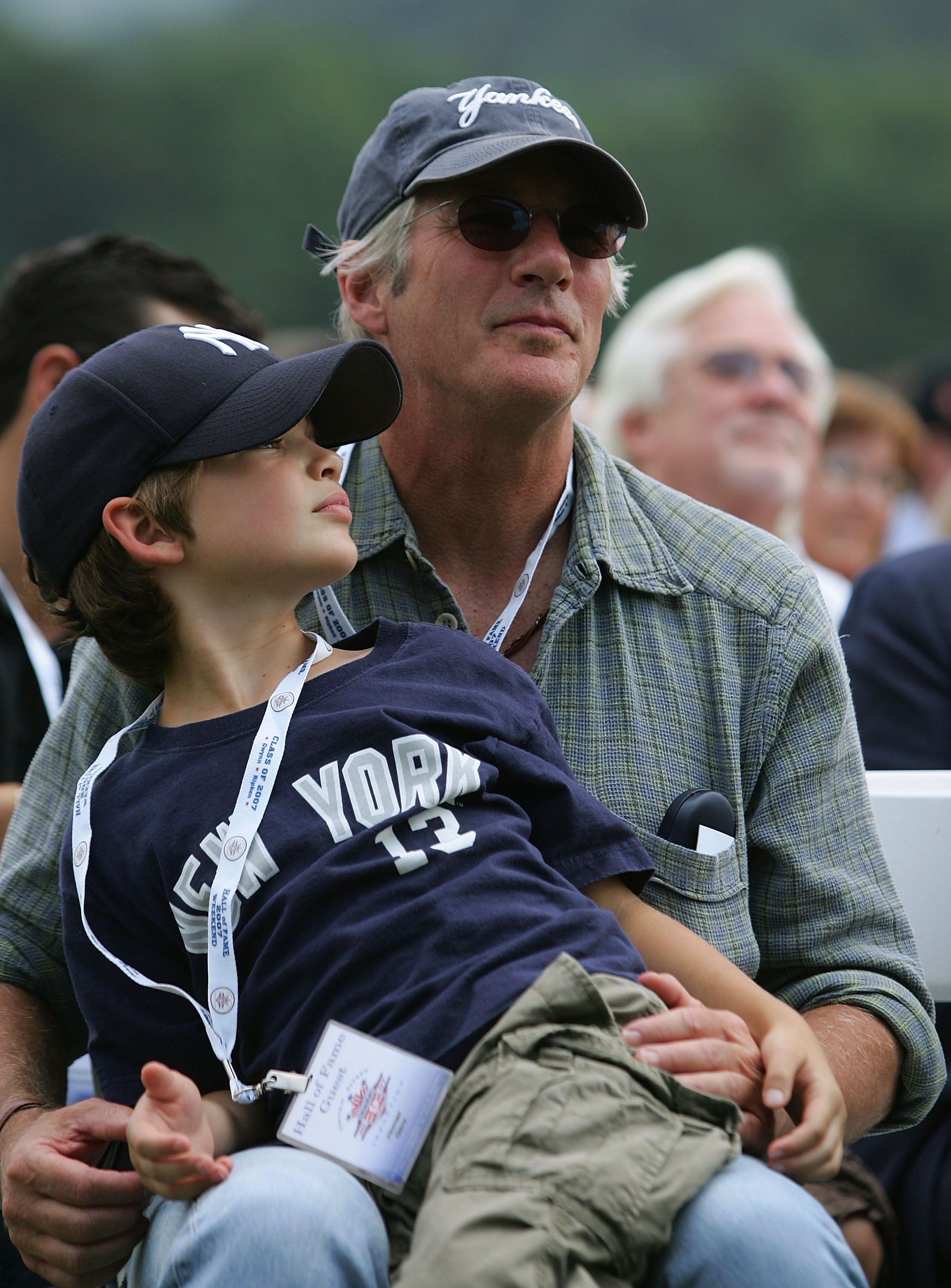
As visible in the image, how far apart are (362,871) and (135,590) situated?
0.56 metres

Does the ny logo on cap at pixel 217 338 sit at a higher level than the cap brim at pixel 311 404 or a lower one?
higher

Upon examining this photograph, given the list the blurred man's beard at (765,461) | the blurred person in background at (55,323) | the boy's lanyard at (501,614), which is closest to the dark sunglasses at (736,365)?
the blurred man's beard at (765,461)

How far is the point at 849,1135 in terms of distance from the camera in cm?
226

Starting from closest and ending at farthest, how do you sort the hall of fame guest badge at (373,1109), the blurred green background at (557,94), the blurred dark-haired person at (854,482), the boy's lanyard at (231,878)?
the hall of fame guest badge at (373,1109)
the boy's lanyard at (231,878)
the blurred dark-haired person at (854,482)
the blurred green background at (557,94)

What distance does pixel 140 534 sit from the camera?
2266mm

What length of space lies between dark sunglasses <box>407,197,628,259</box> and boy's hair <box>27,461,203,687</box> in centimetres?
70

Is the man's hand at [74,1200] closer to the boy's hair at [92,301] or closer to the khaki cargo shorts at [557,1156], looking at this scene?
the khaki cargo shorts at [557,1156]

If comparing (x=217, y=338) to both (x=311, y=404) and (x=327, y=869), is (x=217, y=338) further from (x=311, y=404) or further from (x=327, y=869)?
(x=327, y=869)

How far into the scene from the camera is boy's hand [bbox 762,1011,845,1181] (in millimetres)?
1894

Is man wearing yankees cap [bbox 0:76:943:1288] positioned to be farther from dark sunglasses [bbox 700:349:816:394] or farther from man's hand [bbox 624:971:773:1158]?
dark sunglasses [bbox 700:349:816:394]

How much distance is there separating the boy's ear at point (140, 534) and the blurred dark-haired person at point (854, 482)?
497cm

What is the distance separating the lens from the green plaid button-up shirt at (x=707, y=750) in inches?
95.0

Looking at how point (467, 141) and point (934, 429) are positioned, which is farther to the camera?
point (934, 429)

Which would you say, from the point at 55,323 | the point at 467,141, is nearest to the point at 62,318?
the point at 55,323
